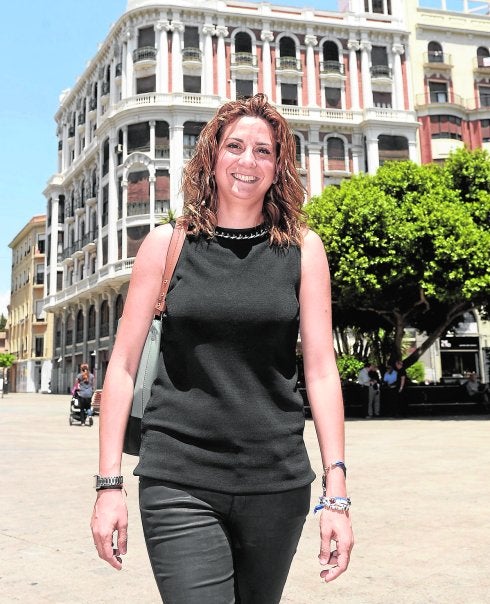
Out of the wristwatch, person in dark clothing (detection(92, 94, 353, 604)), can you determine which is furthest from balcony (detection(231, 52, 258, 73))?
the wristwatch

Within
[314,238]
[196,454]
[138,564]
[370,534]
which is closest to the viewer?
[196,454]

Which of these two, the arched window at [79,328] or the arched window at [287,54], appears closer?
the arched window at [287,54]

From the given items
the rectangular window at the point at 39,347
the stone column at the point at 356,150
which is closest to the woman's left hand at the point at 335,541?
the stone column at the point at 356,150

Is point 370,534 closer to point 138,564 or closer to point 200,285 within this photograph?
point 138,564

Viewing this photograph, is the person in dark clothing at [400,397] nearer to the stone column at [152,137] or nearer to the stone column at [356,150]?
the stone column at [152,137]

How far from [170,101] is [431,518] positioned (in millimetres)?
36823

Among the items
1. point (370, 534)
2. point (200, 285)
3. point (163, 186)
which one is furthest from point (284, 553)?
point (163, 186)

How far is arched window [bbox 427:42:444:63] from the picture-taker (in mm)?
45750

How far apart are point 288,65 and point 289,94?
185cm

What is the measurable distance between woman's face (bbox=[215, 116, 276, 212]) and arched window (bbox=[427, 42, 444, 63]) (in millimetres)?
48315

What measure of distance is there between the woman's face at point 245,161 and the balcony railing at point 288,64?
141ft

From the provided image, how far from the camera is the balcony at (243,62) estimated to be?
4150cm

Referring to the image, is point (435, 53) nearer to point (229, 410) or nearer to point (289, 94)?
point (289, 94)

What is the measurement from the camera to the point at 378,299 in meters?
20.3
